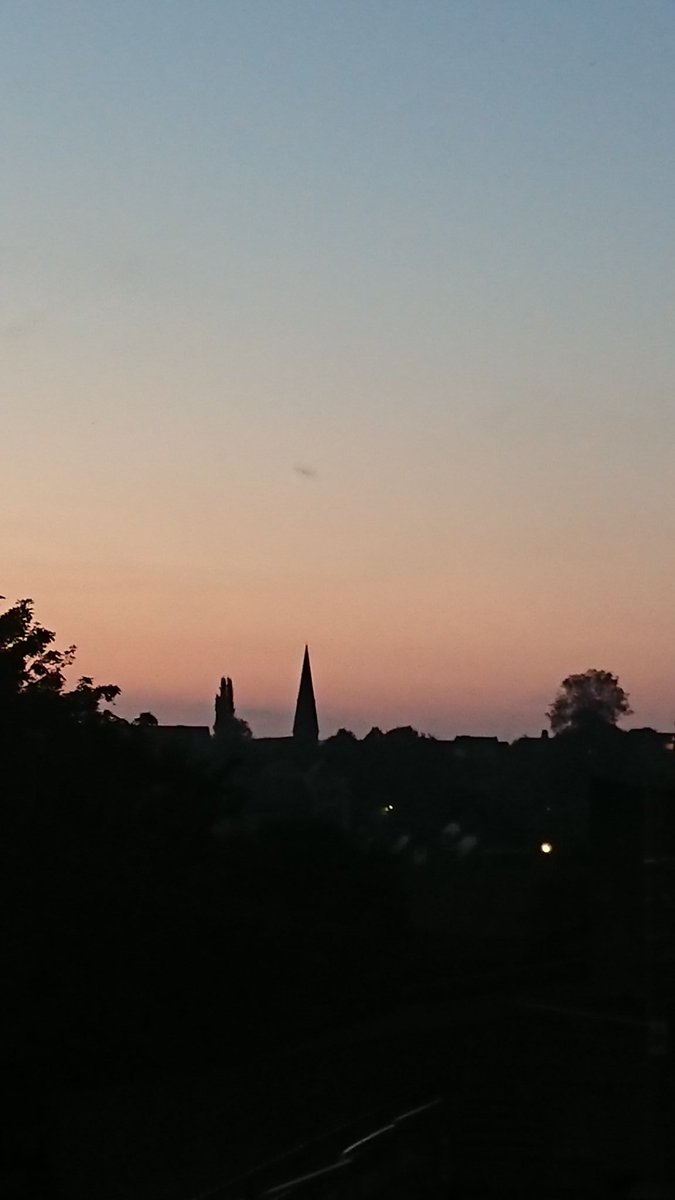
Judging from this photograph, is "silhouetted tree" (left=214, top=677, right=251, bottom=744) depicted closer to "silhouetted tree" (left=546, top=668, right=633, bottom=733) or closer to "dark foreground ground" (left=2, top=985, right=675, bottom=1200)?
"silhouetted tree" (left=546, top=668, right=633, bottom=733)

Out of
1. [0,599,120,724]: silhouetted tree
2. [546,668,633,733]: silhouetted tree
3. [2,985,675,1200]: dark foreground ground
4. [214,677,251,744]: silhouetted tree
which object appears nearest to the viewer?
[2,985,675,1200]: dark foreground ground

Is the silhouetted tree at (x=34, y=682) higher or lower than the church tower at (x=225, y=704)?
lower

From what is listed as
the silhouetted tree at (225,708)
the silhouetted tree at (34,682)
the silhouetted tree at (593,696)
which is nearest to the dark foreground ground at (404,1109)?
Answer: the silhouetted tree at (34,682)

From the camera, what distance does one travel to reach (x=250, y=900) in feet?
81.8

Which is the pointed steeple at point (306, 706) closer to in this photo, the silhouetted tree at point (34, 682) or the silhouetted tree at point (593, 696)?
the silhouetted tree at point (593, 696)

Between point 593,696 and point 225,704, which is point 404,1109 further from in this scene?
point 225,704

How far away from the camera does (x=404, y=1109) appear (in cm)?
1223

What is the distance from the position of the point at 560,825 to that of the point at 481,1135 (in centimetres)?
1854

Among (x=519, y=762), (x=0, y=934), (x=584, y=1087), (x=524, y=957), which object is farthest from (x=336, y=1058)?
(x=519, y=762)

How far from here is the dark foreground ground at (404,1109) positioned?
25.5ft

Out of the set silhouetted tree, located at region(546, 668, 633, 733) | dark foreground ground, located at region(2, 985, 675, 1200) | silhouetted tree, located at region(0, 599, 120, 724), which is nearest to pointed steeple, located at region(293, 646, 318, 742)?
silhouetted tree, located at region(546, 668, 633, 733)

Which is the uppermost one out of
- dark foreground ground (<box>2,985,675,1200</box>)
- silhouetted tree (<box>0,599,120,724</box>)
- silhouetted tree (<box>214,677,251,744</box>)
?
silhouetted tree (<box>214,677,251,744</box>)

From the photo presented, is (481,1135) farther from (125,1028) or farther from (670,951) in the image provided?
(125,1028)

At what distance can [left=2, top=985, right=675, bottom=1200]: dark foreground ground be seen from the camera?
7.76 m
